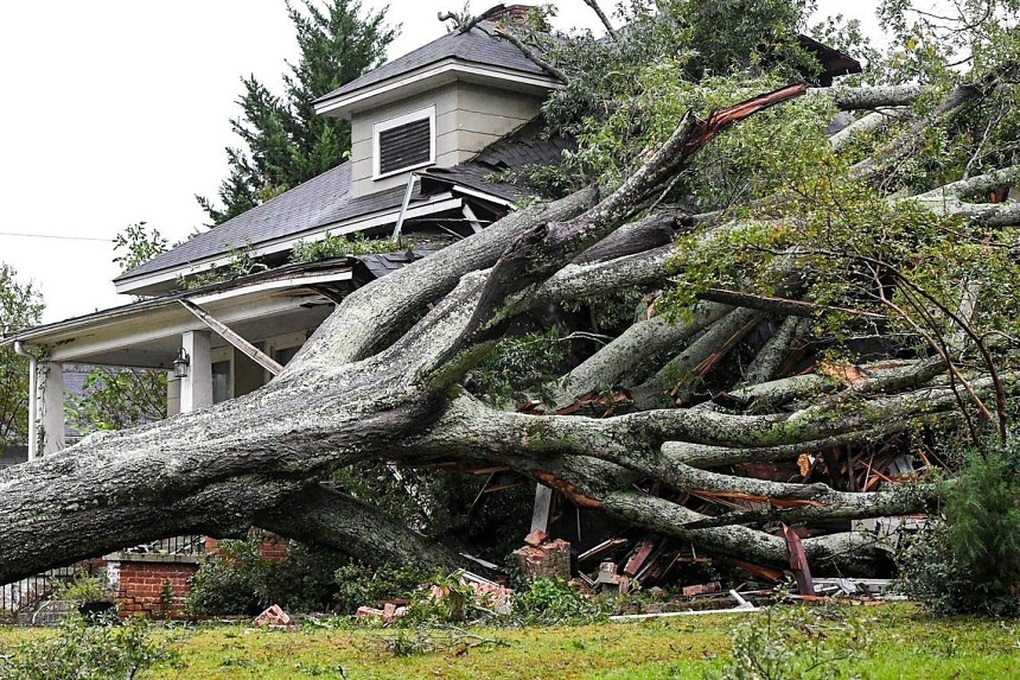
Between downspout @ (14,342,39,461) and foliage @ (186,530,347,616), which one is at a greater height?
downspout @ (14,342,39,461)

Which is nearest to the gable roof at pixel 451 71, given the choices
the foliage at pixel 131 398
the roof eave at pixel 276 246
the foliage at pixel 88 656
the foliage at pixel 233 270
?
the roof eave at pixel 276 246

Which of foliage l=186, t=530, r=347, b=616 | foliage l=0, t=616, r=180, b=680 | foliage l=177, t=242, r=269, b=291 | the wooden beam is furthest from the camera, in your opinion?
foliage l=177, t=242, r=269, b=291

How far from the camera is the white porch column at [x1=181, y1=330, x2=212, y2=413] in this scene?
52.0 feet

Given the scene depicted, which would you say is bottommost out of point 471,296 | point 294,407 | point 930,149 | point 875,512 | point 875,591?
point 875,591

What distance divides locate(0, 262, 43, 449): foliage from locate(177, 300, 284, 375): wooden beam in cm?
1209

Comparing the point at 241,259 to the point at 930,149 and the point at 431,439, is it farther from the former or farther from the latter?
the point at 930,149

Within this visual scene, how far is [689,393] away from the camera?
12.8m

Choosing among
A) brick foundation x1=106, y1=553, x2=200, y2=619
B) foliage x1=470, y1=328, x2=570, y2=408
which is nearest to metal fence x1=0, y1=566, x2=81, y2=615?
brick foundation x1=106, y1=553, x2=200, y2=619

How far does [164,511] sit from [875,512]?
18.0ft

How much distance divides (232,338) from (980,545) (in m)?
8.95

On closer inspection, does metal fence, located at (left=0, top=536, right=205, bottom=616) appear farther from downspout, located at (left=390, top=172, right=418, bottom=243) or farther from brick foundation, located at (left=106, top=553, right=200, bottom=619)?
downspout, located at (left=390, top=172, right=418, bottom=243)

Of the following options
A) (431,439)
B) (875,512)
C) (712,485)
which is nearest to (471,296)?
(431,439)

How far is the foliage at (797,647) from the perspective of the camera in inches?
205

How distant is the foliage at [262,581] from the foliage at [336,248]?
3.82 metres
